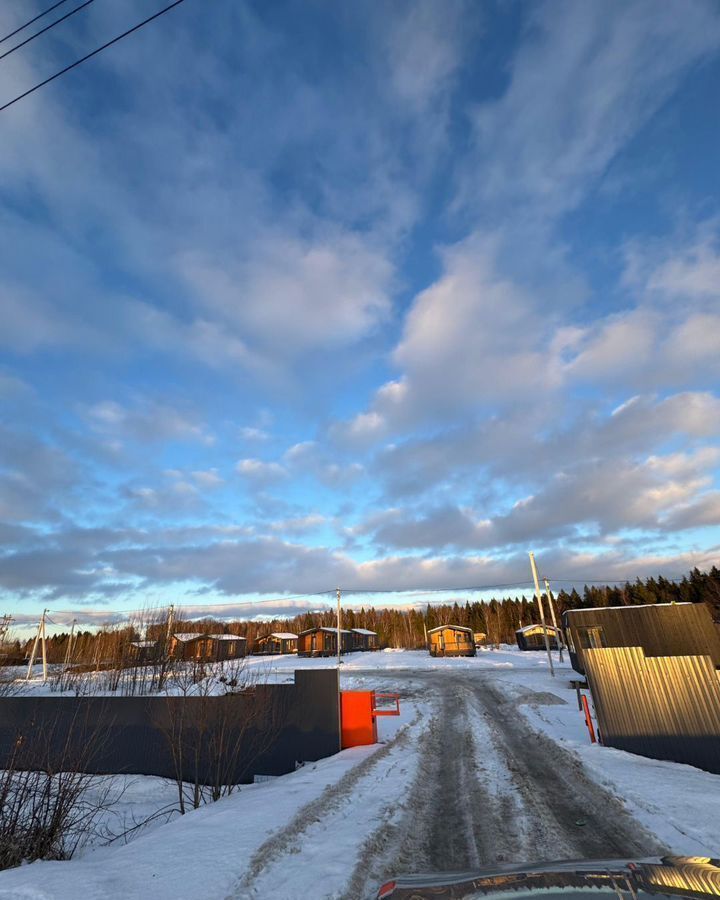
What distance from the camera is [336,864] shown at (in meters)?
5.58

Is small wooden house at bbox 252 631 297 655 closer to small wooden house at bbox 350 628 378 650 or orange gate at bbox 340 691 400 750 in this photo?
small wooden house at bbox 350 628 378 650

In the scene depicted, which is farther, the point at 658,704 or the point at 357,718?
the point at 357,718

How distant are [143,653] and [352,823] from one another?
109 feet

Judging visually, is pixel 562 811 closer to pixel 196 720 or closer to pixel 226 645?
pixel 196 720

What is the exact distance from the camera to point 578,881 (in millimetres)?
2771

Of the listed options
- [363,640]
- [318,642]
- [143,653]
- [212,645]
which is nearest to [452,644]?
[318,642]

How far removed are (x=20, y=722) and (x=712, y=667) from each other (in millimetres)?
20494

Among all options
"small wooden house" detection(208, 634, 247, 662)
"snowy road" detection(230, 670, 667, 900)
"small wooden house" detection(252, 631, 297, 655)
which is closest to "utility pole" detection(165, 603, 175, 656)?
"snowy road" detection(230, 670, 667, 900)

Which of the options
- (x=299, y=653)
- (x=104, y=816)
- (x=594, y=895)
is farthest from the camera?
(x=299, y=653)

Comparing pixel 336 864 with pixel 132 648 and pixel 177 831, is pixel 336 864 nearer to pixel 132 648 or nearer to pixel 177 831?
pixel 177 831

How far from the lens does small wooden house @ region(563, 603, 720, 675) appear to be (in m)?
28.5

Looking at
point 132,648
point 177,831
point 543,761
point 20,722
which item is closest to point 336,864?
point 177,831

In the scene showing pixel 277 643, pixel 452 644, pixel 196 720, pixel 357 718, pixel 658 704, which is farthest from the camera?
pixel 277 643

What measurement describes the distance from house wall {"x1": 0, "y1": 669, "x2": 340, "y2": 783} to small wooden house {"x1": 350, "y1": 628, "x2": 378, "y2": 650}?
60964mm
